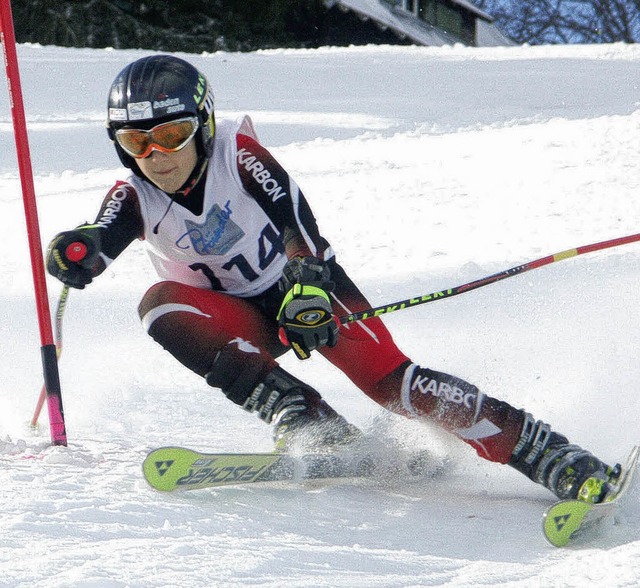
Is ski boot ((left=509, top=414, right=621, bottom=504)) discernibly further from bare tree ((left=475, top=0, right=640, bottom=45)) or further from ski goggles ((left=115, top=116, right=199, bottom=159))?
bare tree ((left=475, top=0, right=640, bottom=45))

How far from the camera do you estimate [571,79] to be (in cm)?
1152

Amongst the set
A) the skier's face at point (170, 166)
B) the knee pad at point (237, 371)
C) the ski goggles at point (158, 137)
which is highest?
the ski goggles at point (158, 137)

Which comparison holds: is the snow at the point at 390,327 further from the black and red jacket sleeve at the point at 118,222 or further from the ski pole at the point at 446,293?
the black and red jacket sleeve at the point at 118,222

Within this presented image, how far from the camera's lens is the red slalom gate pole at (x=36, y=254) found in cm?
335

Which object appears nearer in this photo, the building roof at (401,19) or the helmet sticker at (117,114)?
the helmet sticker at (117,114)

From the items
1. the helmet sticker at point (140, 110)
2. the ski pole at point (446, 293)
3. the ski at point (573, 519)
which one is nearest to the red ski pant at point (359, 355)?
the ski pole at point (446, 293)

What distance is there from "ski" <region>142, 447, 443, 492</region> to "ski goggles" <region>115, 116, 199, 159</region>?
909 mm

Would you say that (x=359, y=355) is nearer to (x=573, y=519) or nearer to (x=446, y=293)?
(x=446, y=293)

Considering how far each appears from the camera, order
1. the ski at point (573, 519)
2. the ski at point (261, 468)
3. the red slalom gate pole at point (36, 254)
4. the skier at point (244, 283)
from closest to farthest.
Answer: the ski at point (573, 519) < the ski at point (261, 468) < the skier at point (244, 283) < the red slalom gate pole at point (36, 254)

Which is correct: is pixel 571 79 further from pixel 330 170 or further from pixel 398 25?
pixel 398 25

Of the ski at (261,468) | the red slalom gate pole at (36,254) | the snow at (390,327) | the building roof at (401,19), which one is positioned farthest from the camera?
the building roof at (401,19)

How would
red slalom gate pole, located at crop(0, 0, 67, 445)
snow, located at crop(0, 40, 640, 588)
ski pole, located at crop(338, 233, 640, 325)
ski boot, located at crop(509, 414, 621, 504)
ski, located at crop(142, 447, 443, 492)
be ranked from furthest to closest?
red slalom gate pole, located at crop(0, 0, 67, 445), ski pole, located at crop(338, 233, 640, 325), ski boot, located at crop(509, 414, 621, 504), ski, located at crop(142, 447, 443, 492), snow, located at crop(0, 40, 640, 588)

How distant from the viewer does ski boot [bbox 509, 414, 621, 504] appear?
114 inches

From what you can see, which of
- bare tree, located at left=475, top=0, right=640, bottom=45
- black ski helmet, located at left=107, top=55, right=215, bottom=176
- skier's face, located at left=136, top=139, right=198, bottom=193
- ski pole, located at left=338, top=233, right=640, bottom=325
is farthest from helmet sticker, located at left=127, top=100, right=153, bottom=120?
bare tree, located at left=475, top=0, right=640, bottom=45
